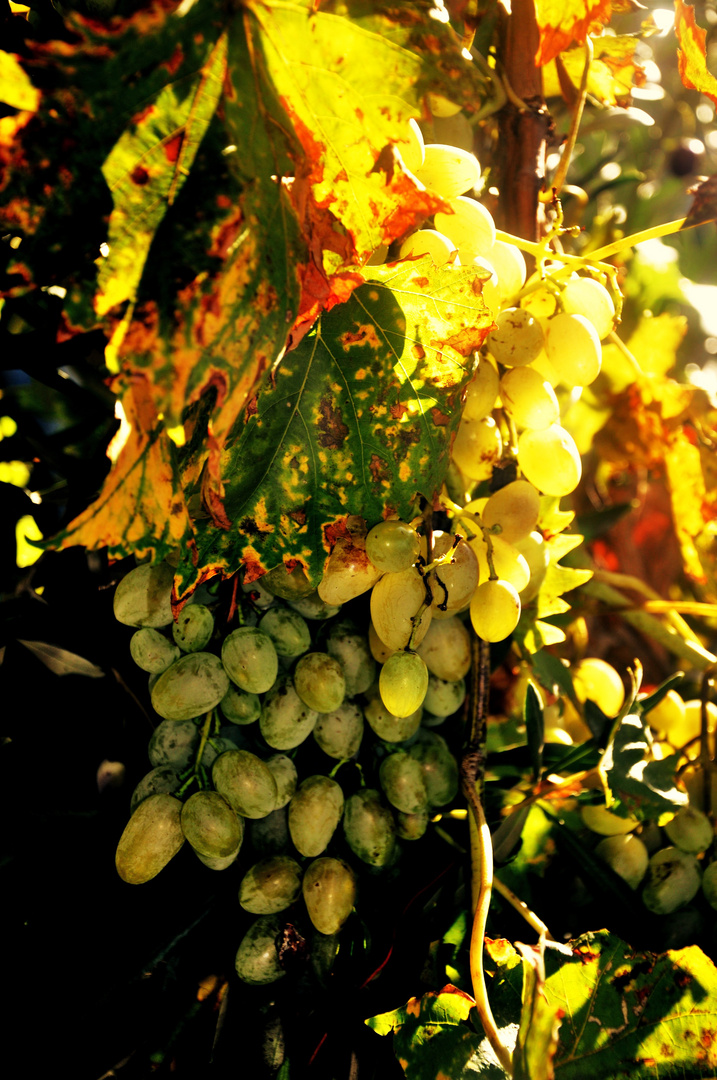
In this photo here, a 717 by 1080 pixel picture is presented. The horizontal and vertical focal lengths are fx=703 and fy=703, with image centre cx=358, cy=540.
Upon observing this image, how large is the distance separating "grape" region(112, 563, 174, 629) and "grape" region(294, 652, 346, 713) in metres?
0.08

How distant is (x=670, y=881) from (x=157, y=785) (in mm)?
326

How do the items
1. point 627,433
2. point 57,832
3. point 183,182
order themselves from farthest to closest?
point 627,433 < point 57,832 < point 183,182

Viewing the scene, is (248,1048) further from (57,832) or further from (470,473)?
(470,473)

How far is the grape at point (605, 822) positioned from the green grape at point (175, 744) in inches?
10.3

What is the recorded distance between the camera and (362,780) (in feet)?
1.37

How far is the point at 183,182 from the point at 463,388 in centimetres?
16

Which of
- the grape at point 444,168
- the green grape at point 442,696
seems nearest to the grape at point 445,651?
the green grape at point 442,696

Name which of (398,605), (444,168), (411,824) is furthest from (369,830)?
(444,168)

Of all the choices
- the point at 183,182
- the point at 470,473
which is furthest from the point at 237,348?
the point at 470,473

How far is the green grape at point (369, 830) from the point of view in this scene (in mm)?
391

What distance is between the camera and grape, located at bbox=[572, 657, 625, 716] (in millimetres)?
552

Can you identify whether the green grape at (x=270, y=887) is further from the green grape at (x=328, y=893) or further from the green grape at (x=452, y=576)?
the green grape at (x=452, y=576)

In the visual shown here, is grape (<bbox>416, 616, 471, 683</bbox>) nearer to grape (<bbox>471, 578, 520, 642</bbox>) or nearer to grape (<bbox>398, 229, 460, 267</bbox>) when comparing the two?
grape (<bbox>471, 578, 520, 642</bbox>)

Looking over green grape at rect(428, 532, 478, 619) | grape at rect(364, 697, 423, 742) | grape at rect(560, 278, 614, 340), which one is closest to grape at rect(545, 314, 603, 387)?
grape at rect(560, 278, 614, 340)
